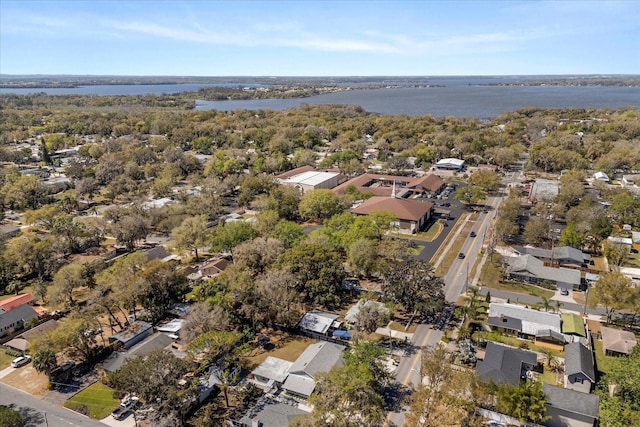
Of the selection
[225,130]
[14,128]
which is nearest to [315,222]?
[225,130]

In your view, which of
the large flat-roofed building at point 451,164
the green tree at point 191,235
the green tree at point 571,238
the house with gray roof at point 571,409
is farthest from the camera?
the large flat-roofed building at point 451,164

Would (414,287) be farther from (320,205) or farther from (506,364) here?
(320,205)

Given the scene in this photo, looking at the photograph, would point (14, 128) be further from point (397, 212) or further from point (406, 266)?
point (406, 266)

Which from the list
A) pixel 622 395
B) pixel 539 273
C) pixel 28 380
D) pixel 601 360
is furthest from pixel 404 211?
pixel 28 380

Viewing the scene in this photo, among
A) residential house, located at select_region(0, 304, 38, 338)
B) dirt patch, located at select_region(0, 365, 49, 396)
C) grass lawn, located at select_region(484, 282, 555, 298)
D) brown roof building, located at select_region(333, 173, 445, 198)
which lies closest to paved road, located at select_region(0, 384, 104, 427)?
dirt patch, located at select_region(0, 365, 49, 396)

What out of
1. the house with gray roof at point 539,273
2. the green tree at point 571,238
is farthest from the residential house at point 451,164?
the house with gray roof at point 539,273

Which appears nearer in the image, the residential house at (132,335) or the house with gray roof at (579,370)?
the house with gray roof at (579,370)

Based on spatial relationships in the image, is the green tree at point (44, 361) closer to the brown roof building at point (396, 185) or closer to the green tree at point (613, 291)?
the green tree at point (613, 291)

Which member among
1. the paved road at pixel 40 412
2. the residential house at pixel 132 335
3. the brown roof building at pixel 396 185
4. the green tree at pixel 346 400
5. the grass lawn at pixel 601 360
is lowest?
the paved road at pixel 40 412
